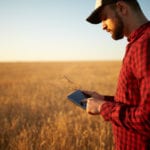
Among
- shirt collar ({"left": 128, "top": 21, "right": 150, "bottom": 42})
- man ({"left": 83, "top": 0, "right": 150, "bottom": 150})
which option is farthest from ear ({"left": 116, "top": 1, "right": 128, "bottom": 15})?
shirt collar ({"left": 128, "top": 21, "right": 150, "bottom": 42})

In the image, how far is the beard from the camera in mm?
2273

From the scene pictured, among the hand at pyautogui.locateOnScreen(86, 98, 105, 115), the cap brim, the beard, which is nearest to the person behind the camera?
the hand at pyautogui.locateOnScreen(86, 98, 105, 115)

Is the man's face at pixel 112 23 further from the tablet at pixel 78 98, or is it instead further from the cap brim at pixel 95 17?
the tablet at pixel 78 98

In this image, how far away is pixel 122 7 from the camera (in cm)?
226

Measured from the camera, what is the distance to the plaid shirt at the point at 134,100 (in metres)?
1.93

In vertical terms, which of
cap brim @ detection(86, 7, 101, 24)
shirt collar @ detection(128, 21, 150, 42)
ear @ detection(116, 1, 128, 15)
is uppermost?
ear @ detection(116, 1, 128, 15)

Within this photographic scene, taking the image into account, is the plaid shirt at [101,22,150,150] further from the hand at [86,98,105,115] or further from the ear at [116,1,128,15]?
the ear at [116,1,128,15]

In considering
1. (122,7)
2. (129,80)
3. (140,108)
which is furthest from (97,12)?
(140,108)

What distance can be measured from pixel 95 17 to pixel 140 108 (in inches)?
33.1

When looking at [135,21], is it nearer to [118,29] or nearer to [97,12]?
[118,29]

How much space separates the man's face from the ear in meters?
0.03

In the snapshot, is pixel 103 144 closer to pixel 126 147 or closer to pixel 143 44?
pixel 126 147

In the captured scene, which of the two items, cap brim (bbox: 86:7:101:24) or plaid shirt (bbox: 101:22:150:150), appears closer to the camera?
plaid shirt (bbox: 101:22:150:150)

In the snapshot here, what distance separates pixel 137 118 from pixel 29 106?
6.87m
